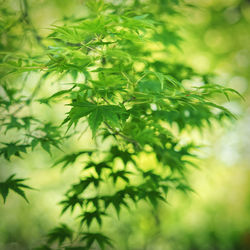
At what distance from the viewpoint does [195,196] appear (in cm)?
398

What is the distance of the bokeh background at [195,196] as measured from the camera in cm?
331

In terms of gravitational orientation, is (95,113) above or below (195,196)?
above

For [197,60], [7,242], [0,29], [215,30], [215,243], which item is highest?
[215,30]

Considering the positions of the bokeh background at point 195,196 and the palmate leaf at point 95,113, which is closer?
the palmate leaf at point 95,113

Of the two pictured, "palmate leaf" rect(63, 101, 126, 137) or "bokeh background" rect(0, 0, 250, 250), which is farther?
"bokeh background" rect(0, 0, 250, 250)

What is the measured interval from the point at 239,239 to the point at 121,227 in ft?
8.02

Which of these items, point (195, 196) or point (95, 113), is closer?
point (95, 113)

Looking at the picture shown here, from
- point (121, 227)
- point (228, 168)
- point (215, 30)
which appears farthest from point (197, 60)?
point (121, 227)

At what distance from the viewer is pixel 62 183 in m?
3.85

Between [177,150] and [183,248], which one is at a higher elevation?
[177,150]

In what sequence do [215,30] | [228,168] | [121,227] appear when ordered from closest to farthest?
[121,227]
[215,30]
[228,168]

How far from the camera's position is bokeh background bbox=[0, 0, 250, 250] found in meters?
3.31

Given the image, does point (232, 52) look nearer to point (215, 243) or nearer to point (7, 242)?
point (215, 243)

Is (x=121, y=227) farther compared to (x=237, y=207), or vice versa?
(x=237, y=207)
